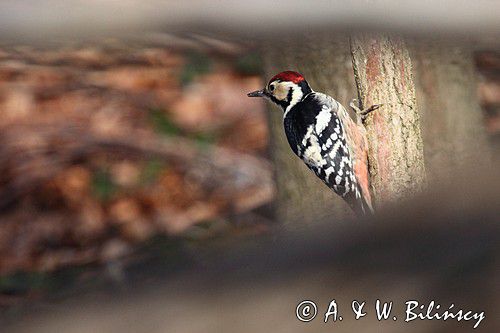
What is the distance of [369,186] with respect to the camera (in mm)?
327

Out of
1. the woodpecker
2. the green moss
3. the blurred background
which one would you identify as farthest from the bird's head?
the green moss

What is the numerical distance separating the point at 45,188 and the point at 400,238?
792 mm

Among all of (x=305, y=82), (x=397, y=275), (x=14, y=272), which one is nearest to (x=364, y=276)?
(x=397, y=275)

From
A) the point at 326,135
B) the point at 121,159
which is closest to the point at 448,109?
the point at 326,135

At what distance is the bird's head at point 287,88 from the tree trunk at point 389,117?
0.04 meters

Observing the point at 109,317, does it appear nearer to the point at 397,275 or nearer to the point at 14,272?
the point at 397,275

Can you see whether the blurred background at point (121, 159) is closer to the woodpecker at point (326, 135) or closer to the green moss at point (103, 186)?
the green moss at point (103, 186)

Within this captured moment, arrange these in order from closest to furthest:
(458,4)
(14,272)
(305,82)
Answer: (458,4) < (305,82) < (14,272)

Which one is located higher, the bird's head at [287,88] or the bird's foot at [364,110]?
the bird's head at [287,88]

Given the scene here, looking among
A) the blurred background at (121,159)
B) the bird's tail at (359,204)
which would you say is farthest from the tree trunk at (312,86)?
the blurred background at (121,159)

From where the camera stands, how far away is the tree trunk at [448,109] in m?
0.29

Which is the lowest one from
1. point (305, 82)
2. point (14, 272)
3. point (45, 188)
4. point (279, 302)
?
point (279, 302)

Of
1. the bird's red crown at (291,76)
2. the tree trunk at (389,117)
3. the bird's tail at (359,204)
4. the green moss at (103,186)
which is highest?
the green moss at (103,186)

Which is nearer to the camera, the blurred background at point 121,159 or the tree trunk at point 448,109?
the tree trunk at point 448,109
